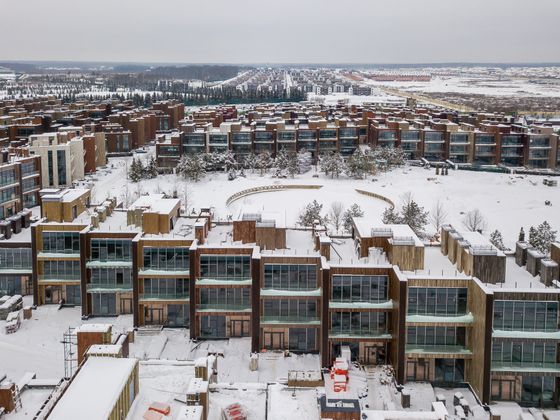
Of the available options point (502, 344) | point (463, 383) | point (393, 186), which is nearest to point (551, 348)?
point (502, 344)

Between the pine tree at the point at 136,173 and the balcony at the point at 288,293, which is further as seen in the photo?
the pine tree at the point at 136,173

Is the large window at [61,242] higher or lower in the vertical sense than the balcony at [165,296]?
higher

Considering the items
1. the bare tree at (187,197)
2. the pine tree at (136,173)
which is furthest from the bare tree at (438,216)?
the pine tree at (136,173)

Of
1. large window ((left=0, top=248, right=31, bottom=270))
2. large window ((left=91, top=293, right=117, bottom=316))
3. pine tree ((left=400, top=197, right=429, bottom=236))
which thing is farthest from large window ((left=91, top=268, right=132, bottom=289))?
pine tree ((left=400, top=197, right=429, bottom=236))

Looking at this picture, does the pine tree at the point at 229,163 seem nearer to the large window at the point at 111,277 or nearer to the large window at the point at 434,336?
the large window at the point at 111,277

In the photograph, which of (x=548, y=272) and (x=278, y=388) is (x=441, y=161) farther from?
(x=278, y=388)

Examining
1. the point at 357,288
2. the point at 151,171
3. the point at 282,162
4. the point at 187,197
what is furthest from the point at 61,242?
the point at 282,162

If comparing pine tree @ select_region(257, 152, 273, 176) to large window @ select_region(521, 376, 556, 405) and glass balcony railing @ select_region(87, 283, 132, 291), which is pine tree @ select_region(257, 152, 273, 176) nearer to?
glass balcony railing @ select_region(87, 283, 132, 291)
